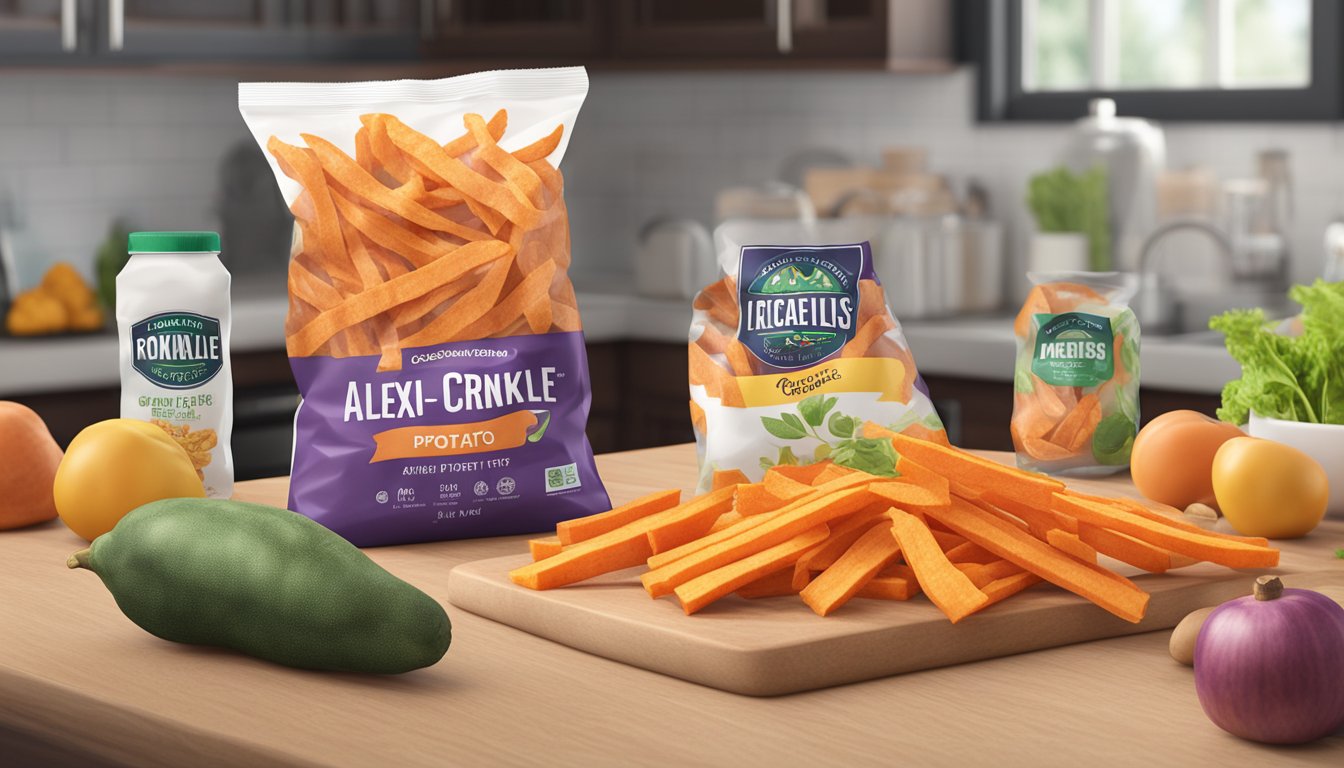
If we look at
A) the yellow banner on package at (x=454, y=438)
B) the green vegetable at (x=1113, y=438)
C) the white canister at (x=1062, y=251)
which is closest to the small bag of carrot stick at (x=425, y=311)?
the yellow banner on package at (x=454, y=438)

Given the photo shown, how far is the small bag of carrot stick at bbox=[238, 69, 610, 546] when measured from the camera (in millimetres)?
1374

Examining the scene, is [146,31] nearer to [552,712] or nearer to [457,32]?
[457,32]

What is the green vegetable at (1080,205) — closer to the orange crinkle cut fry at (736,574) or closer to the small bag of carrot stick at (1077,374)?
the small bag of carrot stick at (1077,374)

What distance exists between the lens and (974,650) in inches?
41.5

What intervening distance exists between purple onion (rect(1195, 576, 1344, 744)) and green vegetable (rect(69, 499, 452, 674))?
0.42m

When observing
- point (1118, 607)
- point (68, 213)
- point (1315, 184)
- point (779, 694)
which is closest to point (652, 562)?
point (779, 694)

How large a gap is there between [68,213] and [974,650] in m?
3.45

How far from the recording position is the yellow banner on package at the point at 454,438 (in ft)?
4.52

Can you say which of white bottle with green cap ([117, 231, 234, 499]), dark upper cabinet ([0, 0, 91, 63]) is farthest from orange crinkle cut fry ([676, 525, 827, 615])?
dark upper cabinet ([0, 0, 91, 63])

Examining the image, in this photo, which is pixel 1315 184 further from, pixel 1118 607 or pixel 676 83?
pixel 1118 607

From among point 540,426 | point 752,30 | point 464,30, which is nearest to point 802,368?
point 540,426

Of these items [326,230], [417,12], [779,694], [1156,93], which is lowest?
[779,694]

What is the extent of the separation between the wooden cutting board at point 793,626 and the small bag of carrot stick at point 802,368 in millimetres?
274

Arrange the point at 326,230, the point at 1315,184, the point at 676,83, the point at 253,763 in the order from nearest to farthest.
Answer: the point at 253,763
the point at 326,230
the point at 1315,184
the point at 676,83
